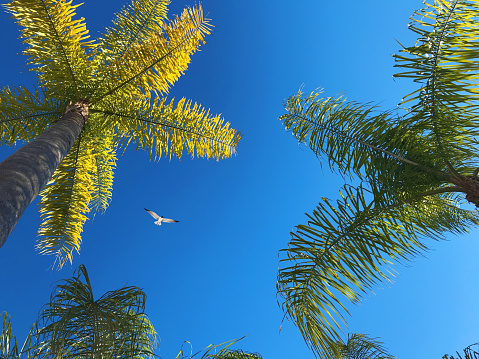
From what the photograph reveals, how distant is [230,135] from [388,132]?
3285 mm

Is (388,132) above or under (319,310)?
above

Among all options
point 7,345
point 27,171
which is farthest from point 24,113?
point 7,345

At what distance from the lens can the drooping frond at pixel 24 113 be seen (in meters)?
5.46

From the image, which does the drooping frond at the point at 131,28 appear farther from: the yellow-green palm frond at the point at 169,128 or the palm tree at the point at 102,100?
the yellow-green palm frond at the point at 169,128

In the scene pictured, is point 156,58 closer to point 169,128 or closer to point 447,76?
point 169,128

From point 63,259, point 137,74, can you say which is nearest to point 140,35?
point 137,74

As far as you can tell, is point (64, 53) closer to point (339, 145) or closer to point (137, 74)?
point (137, 74)

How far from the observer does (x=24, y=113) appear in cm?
559

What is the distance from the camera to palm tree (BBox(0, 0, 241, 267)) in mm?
5256

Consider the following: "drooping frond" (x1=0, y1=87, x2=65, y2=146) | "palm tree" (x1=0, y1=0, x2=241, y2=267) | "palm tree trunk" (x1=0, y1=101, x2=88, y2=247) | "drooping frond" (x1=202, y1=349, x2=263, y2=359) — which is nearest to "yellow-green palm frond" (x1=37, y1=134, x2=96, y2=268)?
"palm tree" (x1=0, y1=0, x2=241, y2=267)

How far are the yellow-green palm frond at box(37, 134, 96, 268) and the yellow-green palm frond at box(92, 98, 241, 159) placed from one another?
0.96 metres

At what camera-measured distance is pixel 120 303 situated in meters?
1.71

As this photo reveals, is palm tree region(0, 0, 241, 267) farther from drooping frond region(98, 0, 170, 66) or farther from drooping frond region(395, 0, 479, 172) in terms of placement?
drooping frond region(395, 0, 479, 172)

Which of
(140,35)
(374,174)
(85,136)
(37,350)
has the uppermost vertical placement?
(140,35)
